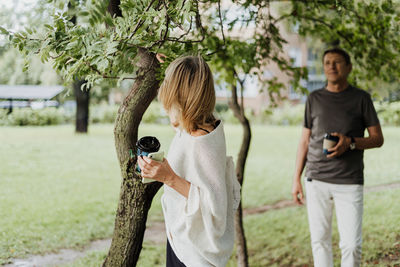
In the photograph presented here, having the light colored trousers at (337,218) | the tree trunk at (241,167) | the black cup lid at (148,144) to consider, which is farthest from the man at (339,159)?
the black cup lid at (148,144)

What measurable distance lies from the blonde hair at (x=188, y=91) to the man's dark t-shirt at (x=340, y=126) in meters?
1.91

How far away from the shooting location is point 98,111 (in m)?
22.8

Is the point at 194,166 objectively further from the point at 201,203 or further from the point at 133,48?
the point at 133,48

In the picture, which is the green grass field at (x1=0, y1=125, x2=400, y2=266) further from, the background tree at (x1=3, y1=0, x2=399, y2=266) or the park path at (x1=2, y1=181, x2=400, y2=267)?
the background tree at (x1=3, y1=0, x2=399, y2=266)

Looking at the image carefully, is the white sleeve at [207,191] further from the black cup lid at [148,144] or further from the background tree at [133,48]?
the background tree at [133,48]

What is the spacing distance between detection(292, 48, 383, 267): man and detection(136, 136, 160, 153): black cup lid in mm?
1803

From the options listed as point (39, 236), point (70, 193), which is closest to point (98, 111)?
point (70, 193)

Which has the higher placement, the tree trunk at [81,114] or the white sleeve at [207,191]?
the white sleeve at [207,191]

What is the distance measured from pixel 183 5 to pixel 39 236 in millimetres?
4835

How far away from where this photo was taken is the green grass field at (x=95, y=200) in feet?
17.5

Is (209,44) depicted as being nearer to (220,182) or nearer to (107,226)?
(220,182)

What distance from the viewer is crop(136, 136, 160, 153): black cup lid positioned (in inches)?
77.7

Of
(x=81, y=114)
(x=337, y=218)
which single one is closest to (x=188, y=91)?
(x=337, y=218)

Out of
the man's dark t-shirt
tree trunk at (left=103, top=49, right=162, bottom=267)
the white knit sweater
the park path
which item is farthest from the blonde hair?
the park path
